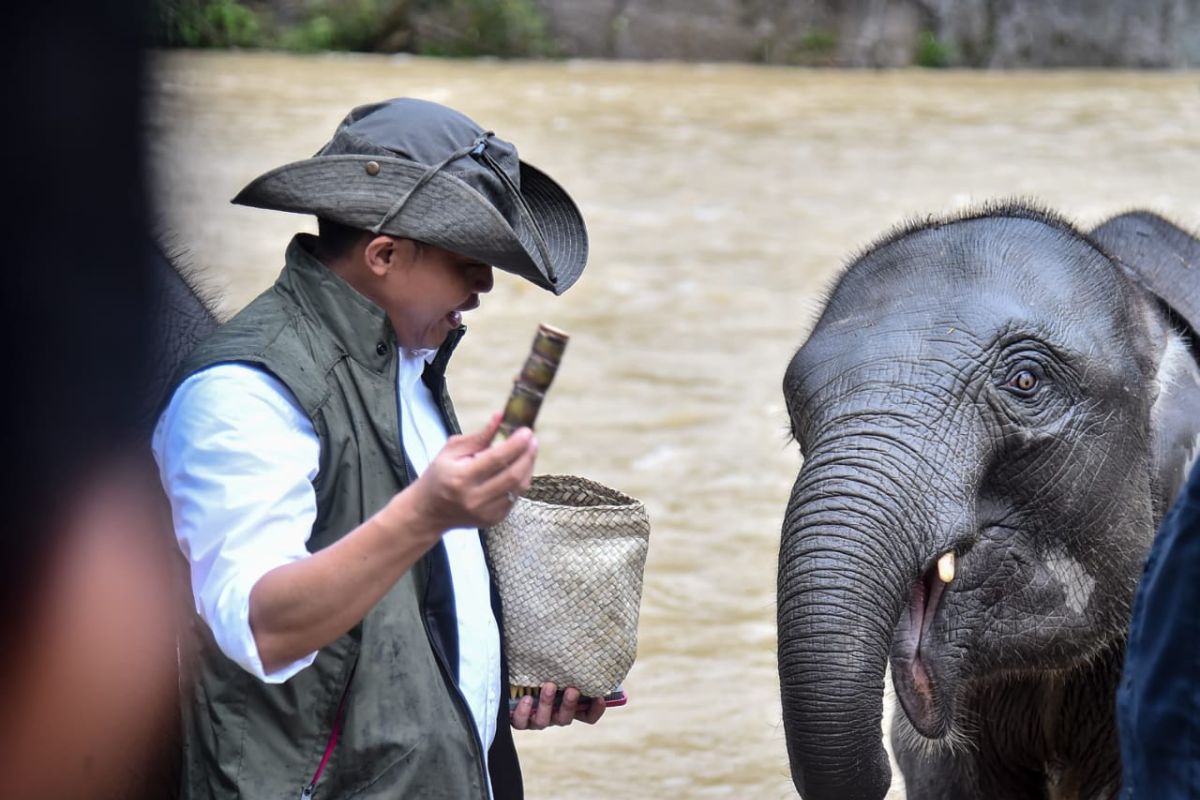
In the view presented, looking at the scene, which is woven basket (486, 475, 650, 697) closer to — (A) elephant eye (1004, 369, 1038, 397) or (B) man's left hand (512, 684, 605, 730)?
(B) man's left hand (512, 684, 605, 730)

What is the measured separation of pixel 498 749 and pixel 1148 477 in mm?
1593

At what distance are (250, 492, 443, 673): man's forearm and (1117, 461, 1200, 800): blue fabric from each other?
78 cm

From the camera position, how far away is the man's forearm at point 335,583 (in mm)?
1909

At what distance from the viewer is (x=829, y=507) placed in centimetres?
309

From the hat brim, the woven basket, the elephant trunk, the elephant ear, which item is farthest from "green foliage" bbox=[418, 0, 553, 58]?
the hat brim

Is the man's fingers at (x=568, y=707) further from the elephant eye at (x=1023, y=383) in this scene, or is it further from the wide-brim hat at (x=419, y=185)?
the elephant eye at (x=1023, y=383)

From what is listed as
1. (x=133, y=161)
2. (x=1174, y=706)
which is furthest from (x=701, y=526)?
(x=133, y=161)

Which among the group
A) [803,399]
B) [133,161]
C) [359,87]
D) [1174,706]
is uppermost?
[133,161]

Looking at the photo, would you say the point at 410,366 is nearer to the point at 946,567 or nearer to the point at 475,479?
the point at 475,479

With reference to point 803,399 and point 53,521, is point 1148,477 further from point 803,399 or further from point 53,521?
point 53,521

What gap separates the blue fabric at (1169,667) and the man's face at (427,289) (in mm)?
1083

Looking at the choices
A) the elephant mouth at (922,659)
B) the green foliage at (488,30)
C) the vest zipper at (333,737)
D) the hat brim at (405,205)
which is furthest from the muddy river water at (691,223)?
the elephant mouth at (922,659)

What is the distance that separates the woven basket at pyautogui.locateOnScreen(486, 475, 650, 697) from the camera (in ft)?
8.67

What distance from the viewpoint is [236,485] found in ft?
6.75
